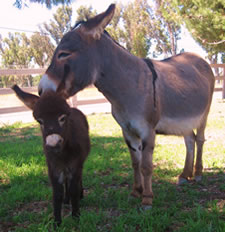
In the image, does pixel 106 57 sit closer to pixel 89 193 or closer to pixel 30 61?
pixel 89 193

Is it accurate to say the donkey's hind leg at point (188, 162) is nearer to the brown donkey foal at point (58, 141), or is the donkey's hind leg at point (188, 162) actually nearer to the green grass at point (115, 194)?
the green grass at point (115, 194)

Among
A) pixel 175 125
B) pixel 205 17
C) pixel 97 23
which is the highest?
pixel 205 17

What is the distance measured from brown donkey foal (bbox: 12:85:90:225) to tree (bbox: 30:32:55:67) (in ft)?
117

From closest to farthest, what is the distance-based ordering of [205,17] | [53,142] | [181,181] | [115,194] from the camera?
1. [53,142]
2. [115,194]
3. [181,181]
4. [205,17]

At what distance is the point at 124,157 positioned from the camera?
4.63 m

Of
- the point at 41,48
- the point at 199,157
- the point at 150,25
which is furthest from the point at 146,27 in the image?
the point at 199,157

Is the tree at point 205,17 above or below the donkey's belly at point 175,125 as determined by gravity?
above

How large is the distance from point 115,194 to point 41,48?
123ft

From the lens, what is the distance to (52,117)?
2020mm

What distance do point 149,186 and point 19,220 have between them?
1.46m

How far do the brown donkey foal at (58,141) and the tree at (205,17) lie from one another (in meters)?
9.82

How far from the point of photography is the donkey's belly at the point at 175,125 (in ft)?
9.43

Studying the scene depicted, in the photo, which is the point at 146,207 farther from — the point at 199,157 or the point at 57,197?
the point at 199,157

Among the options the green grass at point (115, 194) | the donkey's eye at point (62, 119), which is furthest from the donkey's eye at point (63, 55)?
the green grass at point (115, 194)
